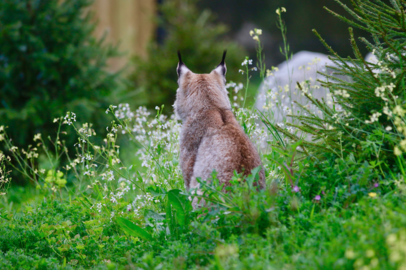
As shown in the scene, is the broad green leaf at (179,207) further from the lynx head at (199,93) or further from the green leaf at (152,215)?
the lynx head at (199,93)

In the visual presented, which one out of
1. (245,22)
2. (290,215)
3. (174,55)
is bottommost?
(290,215)

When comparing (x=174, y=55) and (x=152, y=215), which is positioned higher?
(x=174, y=55)

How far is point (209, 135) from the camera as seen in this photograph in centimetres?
277

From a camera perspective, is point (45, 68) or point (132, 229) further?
point (45, 68)

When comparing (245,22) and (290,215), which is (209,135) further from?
(245,22)

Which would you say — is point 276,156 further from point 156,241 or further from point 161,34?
point 161,34

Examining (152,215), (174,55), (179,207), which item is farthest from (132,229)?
(174,55)

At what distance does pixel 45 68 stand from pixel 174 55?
3122 millimetres

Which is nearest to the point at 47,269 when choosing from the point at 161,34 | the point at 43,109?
the point at 43,109

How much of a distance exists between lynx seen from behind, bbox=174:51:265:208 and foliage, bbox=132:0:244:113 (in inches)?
158

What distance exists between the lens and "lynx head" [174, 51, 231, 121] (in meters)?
3.08

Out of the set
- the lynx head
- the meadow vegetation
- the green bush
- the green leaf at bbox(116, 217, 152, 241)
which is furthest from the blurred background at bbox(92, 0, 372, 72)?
the green leaf at bbox(116, 217, 152, 241)

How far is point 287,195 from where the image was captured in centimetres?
231

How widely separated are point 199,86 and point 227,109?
1.15ft
